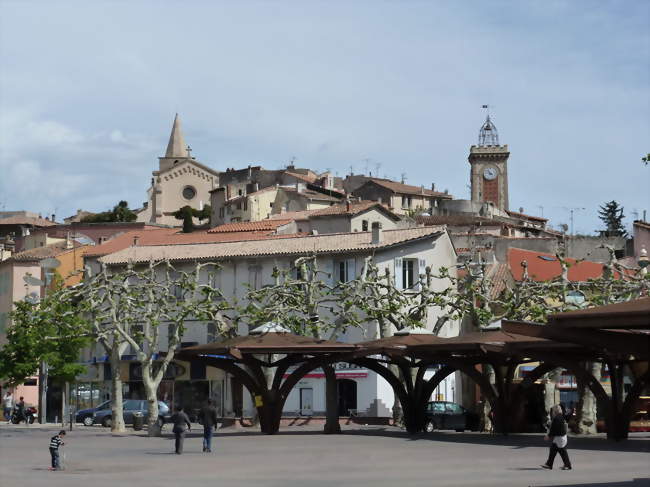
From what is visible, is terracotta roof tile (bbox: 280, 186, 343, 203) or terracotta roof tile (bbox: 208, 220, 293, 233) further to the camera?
terracotta roof tile (bbox: 280, 186, 343, 203)

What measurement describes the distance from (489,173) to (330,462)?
12022 cm

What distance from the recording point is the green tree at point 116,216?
128375 mm

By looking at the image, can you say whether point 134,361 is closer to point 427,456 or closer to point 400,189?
point 427,456

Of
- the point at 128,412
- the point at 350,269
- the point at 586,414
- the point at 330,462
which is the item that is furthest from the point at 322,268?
the point at 330,462

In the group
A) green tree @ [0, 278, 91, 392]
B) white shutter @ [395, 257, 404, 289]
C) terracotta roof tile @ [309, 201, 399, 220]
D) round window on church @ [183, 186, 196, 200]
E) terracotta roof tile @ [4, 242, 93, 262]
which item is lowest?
green tree @ [0, 278, 91, 392]

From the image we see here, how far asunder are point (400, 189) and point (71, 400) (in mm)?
63285

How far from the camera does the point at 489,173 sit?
5709 inches

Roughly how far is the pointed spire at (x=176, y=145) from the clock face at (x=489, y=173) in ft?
119

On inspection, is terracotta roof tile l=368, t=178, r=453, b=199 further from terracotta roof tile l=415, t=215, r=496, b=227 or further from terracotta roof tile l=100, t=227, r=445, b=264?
terracotta roof tile l=100, t=227, r=445, b=264

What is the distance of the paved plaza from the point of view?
2223cm

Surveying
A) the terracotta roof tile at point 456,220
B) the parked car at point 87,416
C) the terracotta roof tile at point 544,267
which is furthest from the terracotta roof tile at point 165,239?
the terracotta roof tile at point 456,220

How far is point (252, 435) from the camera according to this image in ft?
130

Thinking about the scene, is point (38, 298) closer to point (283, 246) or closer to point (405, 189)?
point (283, 246)

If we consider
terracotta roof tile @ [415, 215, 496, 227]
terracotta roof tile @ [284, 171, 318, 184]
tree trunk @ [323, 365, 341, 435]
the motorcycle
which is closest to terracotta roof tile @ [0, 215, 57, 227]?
terracotta roof tile @ [284, 171, 318, 184]
